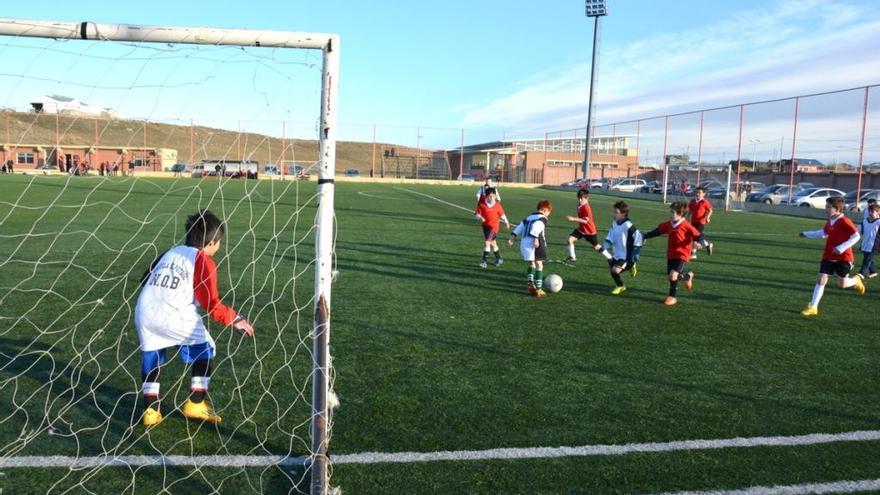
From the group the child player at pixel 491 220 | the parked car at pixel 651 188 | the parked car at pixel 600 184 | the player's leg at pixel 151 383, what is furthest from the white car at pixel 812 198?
the player's leg at pixel 151 383

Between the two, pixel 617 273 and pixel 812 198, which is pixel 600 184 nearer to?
pixel 812 198

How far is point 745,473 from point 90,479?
3623 millimetres

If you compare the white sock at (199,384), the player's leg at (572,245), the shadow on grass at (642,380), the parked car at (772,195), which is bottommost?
the shadow on grass at (642,380)

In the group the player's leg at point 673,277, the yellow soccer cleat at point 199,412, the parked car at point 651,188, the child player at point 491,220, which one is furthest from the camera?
the parked car at point 651,188

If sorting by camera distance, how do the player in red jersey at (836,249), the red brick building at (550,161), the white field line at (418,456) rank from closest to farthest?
1. the white field line at (418,456)
2. the player in red jersey at (836,249)
3. the red brick building at (550,161)

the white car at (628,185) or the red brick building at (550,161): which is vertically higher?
the red brick building at (550,161)

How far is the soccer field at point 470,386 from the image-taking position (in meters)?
3.67

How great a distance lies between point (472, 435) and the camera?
4.14 m

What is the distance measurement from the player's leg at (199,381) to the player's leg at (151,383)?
16cm

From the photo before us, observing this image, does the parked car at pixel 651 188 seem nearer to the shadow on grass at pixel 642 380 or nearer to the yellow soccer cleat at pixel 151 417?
the shadow on grass at pixel 642 380

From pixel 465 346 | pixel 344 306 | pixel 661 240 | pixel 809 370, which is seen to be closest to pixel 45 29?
pixel 465 346

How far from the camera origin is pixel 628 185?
4788cm

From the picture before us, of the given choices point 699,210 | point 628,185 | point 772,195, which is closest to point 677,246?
point 699,210

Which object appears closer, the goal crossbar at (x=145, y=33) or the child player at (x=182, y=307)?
the goal crossbar at (x=145, y=33)
